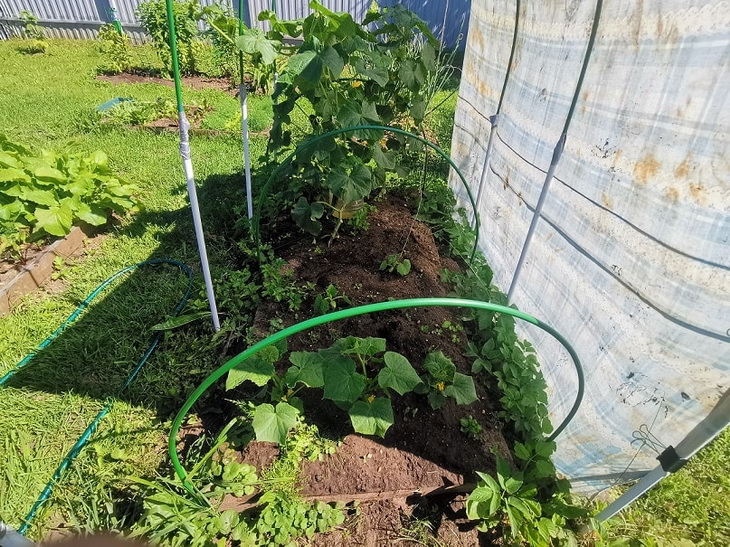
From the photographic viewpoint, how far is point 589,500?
1666mm

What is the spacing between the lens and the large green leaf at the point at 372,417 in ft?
5.03

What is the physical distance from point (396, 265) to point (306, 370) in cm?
111

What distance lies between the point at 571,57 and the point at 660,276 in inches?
43.1

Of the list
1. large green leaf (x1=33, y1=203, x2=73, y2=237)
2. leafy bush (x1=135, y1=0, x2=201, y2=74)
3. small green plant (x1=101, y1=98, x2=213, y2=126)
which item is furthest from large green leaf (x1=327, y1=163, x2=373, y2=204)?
leafy bush (x1=135, y1=0, x2=201, y2=74)

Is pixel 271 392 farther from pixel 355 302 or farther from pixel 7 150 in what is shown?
pixel 7 150

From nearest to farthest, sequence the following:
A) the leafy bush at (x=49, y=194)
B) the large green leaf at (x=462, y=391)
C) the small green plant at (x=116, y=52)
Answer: the large green leaf at (x=462, y=391) < the leafy bush at (x=49, y=194) < the small green plant at (x=116, y=52)

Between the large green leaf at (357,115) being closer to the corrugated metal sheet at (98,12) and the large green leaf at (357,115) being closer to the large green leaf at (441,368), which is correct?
the large green leaf at (441,368)

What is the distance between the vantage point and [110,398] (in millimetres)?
1922

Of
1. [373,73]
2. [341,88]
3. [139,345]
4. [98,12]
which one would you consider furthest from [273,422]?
[98,12]

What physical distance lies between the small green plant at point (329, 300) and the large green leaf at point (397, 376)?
0.65m

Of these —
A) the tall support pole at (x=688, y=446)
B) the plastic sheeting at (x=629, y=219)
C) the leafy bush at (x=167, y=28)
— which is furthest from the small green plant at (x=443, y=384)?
the leafy bush at (x=167, y=28)

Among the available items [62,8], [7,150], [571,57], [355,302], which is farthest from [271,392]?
[62,8]

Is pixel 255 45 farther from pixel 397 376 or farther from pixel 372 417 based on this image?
pixel 372 417

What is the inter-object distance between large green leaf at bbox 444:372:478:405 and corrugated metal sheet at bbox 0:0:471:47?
9400 mm
